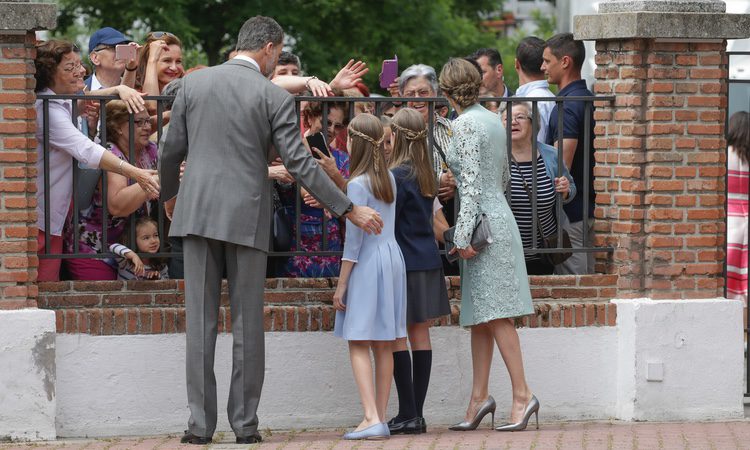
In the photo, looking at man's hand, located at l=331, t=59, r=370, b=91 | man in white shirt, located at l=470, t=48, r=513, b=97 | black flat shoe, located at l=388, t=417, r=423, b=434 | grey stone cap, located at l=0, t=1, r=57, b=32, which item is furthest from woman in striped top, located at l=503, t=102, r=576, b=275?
grey stone cap, located at l=0, t=1, r=57, b=32

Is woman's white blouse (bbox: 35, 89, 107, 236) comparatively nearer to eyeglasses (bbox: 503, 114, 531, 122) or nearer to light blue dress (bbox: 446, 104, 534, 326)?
light blue dress (bbox: 446, 104, 534, 326)

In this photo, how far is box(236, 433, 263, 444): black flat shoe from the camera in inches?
287

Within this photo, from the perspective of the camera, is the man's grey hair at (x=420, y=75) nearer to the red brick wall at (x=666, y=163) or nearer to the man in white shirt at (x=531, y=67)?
the man in white shirt at (x=531, y=67)

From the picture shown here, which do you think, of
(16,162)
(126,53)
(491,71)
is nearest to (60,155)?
(16,162)

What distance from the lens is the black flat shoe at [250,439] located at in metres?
7.29

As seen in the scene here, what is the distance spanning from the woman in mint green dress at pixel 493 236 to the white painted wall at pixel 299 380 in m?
0.44

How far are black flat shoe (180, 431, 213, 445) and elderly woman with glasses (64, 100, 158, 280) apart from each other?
43.4 inches

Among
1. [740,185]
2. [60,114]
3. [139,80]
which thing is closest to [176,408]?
[60,114]

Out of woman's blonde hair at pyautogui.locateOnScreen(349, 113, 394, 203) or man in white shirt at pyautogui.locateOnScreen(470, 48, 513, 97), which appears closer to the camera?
woman's blonde hair at pyautogui.locateOnScreen(349, 113, 394, 203)

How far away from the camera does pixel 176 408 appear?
309 inches

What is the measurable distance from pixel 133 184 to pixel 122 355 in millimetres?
917

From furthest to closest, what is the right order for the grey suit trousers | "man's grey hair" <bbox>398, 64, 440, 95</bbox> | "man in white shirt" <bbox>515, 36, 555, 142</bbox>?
"man in white shirt" <bbox>515, 36, 555, 142</bbox> < "man's grey hair" <bbox>398, 64, 440, 95</bbox> < the grey suit trousers

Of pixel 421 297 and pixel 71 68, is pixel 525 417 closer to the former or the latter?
pixel 421 297

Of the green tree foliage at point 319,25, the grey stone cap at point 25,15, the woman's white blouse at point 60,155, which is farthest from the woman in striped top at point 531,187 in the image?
the green tree foliage at point 319,25
